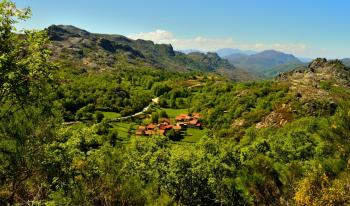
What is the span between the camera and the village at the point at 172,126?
150663 millimetres

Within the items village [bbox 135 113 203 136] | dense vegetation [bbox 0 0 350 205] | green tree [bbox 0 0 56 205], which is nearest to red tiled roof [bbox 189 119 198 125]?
village [bbox 135 113 203 136]

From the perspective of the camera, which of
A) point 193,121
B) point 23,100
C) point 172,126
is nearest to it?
point 23,100

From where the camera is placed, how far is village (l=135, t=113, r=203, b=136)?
150663mm

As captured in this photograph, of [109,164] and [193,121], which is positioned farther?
[193,121]

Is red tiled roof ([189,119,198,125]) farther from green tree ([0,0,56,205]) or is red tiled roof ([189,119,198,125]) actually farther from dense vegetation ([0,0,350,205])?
green tree ([0,0,56,205])

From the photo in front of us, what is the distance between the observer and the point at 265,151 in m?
96.8

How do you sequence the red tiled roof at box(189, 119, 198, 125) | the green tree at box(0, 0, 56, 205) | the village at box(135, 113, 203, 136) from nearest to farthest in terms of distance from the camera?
the green tree at box(0, 0, 56, 205) → the village at box(135, 113, 203, 136) → the red tiled roof at box(189, 119, 198, 125)

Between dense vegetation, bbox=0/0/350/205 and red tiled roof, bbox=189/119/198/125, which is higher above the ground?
dense vegetation, bbox=0/0/350/205

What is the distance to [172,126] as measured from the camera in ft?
531

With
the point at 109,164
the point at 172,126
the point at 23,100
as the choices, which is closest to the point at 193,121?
the point at 172,126

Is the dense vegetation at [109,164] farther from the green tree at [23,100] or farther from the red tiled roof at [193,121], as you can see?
the red tiled roof at [193,121]

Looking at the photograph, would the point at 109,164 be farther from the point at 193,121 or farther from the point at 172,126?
the point at 193,121

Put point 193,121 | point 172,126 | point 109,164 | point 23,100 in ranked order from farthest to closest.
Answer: point 193,121 < point 172,126 < point 109,164 < point 23,100

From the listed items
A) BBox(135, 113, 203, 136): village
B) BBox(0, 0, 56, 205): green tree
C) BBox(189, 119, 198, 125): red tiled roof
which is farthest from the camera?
BBox(189, 119, 198, 125): red tiled roof
